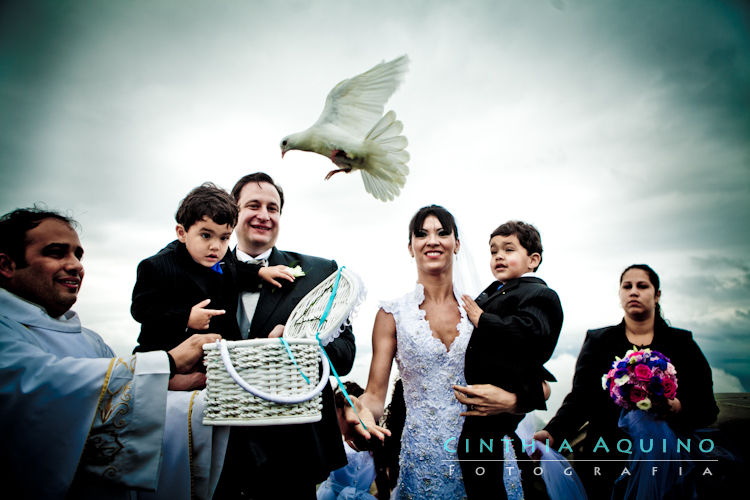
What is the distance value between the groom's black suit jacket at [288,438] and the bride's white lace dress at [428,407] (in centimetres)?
48

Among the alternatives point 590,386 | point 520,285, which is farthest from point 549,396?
point 590,386

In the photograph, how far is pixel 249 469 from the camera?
1886mm

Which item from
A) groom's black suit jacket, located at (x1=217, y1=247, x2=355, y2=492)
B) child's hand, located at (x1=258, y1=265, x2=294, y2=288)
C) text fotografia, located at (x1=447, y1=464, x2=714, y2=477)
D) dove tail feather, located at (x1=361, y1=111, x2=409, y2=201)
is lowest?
text fotografia, located at (x1=447, y1=464, x2=714, y2=477)

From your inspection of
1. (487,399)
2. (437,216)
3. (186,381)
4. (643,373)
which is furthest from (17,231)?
(643,373)

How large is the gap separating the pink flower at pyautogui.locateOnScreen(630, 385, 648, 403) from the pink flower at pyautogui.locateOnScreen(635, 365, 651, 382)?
0.27 feet

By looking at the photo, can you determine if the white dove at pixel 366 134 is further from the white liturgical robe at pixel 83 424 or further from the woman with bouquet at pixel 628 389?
the woman with bouquet at pixel 628 389

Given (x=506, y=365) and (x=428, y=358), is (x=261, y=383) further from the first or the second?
(x=506, y=365)

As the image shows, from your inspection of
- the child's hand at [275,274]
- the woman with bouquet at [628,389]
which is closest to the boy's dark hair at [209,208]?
the child's hand at [275,274]

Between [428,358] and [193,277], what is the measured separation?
60.2 inches

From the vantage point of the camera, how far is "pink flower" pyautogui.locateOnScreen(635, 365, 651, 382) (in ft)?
9.74

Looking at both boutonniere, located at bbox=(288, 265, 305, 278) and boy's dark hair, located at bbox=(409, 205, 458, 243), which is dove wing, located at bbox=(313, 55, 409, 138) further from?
boutonniere, located at bbox=(288, 265, 305, 278)

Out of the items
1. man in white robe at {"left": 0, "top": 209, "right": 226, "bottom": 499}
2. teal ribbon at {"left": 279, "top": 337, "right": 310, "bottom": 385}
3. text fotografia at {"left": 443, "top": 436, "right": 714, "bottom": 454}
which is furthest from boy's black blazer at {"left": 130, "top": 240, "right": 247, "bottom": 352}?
text fotografia at {"left": 443, "top": 436, "right": 714, "bottom": 454}

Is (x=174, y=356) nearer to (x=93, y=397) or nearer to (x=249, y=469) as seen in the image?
(x=93, y=397)

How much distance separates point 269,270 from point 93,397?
0.99 m
